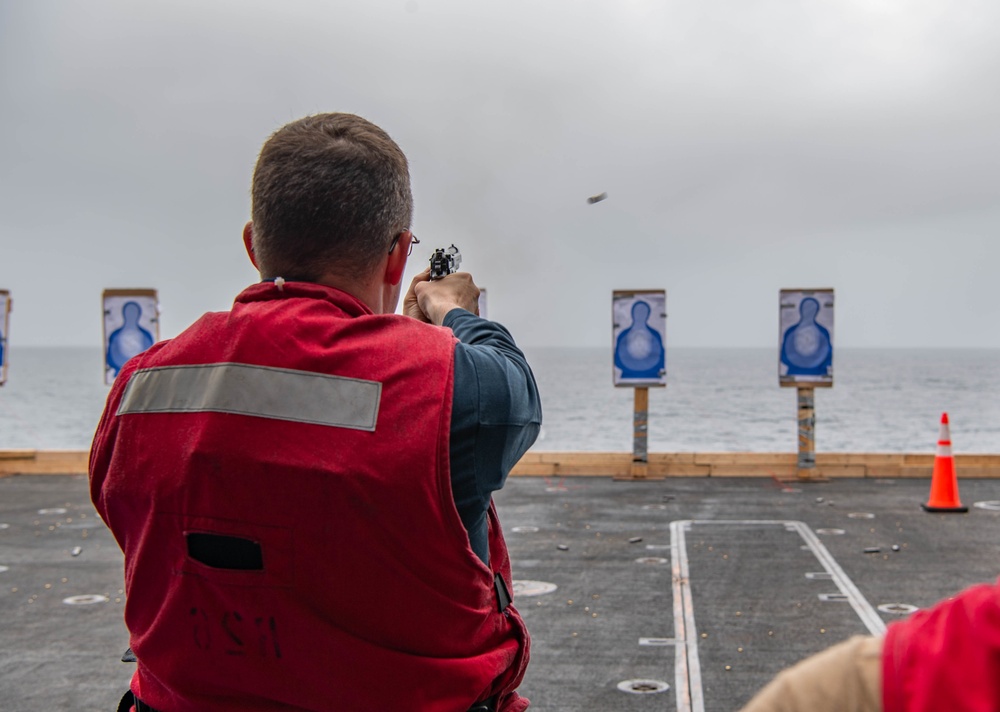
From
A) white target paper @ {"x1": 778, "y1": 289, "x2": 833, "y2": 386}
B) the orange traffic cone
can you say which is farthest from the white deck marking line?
white target paper @ {"x1": 778, "y1": 289, "x2": 833, "y2": 386}

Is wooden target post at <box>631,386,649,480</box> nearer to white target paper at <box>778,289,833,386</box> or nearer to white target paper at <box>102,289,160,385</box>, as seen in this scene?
white target paper at <box>778,289,833,386</box>

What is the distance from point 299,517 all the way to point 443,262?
675 millimetres

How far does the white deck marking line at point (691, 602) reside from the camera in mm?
4891

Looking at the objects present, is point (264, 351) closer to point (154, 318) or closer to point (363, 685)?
point (363, 685)

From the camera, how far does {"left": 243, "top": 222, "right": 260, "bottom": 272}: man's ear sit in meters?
1.70

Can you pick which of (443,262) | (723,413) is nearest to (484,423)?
(443,262)

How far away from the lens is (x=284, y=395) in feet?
4.81

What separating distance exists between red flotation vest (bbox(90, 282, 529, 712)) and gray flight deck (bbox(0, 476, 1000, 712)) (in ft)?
11.2

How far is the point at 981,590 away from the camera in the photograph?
34.4 inches

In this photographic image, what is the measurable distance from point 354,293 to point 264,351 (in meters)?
0.21

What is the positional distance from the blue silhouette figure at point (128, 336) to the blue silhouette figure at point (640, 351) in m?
6.37

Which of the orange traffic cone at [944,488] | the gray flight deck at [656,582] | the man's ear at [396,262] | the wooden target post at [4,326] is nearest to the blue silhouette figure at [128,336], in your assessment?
the wooden target post at [4,326]

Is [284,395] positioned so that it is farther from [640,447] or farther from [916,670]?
[640,447]

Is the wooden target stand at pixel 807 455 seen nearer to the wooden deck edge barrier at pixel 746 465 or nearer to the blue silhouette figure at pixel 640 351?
the wooden deck edge barrier at pixel 746 465
